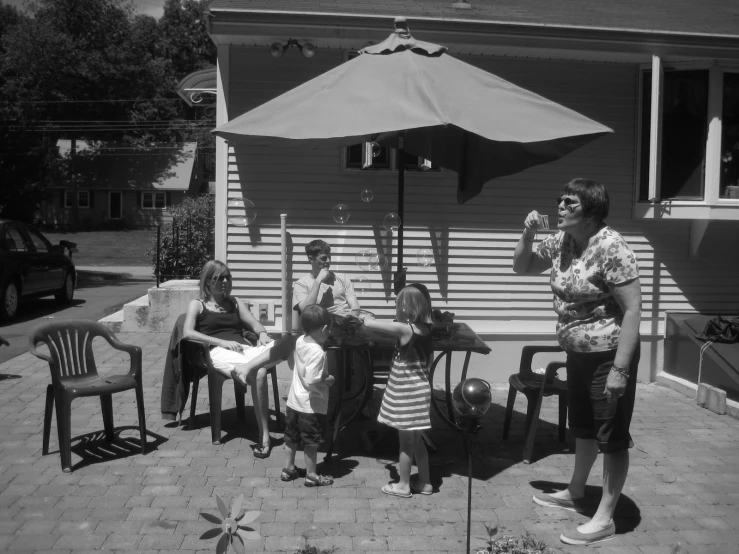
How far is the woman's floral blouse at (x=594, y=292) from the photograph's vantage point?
3766mm

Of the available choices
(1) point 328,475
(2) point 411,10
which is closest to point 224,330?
(1) point 328,475

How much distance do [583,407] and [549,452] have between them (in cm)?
152

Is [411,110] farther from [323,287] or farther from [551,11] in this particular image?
[551,11]

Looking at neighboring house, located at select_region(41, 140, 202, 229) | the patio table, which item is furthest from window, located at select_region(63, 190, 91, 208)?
the patio table

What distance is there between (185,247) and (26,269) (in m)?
2.72

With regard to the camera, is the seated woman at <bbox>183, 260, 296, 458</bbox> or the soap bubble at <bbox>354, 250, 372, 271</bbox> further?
the soap bubble at <bbox>354, 250, 372, 271</bbox>

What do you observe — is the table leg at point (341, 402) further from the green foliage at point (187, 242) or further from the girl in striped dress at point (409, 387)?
the green foliage at point (187, 242)

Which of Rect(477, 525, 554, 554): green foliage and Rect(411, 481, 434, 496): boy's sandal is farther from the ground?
Rect(477, 525, 554, 554): green foliage

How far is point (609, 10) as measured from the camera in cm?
841

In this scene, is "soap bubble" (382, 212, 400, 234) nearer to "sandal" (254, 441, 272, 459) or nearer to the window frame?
"sandal" (254, 441, 272, 459)

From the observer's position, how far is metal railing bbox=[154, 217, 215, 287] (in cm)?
1345

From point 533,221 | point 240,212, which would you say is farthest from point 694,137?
point 240,212

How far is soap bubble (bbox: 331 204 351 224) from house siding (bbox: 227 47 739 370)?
1.05ft

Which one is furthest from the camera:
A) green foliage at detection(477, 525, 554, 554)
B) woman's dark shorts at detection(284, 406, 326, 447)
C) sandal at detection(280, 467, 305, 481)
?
sandal at detection(280, 467, 305, 481)
